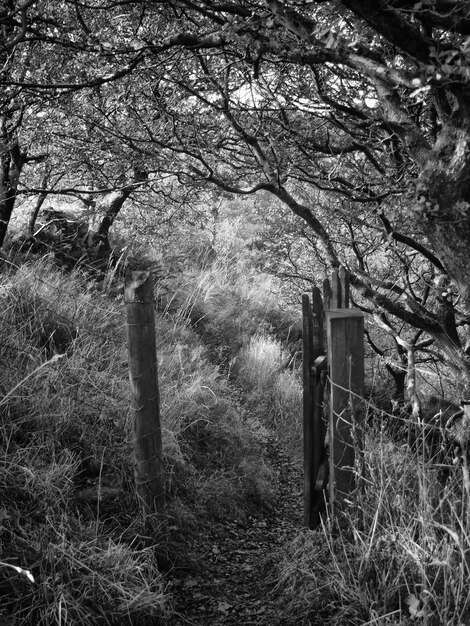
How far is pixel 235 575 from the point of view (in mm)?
3613

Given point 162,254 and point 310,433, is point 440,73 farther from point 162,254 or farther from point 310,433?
point 162,254

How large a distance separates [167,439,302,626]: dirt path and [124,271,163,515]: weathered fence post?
0.51 metres

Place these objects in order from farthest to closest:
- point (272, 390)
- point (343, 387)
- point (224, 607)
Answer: point (272, 390) < point (224, 607) < point (343, 387)

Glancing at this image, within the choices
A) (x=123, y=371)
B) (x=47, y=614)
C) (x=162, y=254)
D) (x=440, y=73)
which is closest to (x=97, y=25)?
(x=123, y=371)

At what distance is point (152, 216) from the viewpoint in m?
8.08

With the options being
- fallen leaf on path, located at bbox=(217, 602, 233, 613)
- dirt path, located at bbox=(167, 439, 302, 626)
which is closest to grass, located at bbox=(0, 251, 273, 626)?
dirt path, located at bbox=(167, 439, 302, 626)

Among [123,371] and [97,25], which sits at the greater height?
[97,25]

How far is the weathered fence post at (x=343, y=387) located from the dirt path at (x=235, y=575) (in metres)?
0.75

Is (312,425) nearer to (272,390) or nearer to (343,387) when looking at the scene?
(343,387)

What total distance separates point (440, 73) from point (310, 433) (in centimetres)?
217

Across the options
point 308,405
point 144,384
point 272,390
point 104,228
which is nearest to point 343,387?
point 308,405

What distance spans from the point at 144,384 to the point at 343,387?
112 centimetres

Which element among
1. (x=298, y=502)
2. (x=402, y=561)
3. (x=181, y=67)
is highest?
(x=181, y=67)

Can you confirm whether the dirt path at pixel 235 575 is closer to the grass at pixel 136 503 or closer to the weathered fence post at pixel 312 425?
the grass at pixel 136 503
